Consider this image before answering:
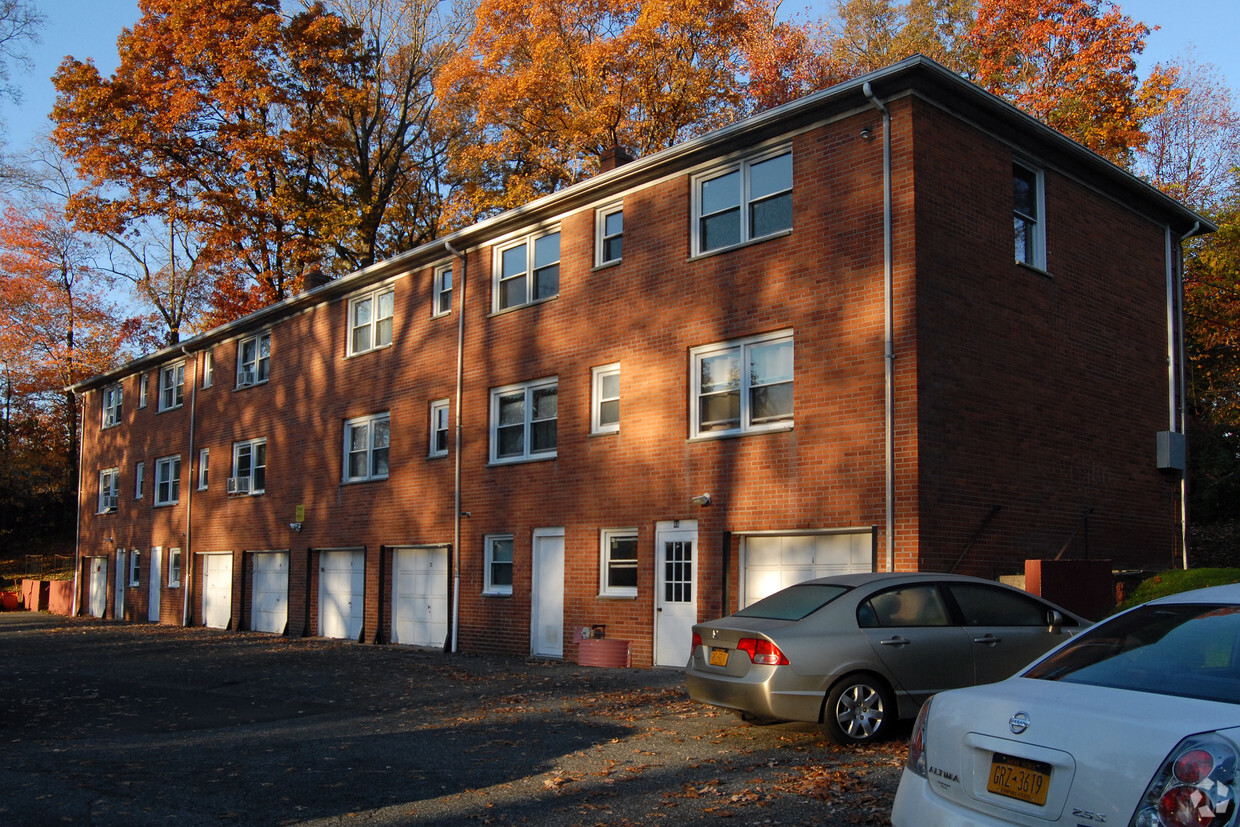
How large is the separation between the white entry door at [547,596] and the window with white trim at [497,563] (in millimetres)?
1003

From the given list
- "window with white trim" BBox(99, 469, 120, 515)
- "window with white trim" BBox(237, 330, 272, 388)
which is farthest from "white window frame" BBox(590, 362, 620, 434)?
"window with white trim" BBox(99, 469, 120, 515)

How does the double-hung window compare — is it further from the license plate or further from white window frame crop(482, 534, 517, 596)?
the license plate

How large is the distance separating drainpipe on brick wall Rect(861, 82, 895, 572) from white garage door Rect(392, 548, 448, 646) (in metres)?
10.2

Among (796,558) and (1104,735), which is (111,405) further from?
(1104,735)

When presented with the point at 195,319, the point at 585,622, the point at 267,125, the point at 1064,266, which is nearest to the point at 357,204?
the point at 267,125

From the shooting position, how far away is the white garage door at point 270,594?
26.0 meters

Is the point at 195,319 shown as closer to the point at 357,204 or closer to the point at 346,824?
the point at 357,204

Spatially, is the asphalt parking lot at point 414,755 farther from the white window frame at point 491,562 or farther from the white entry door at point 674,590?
the white window frame at point 491,562

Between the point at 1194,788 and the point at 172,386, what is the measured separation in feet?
109

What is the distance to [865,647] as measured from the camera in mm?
8961

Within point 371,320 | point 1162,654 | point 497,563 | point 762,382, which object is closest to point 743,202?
point 762,382

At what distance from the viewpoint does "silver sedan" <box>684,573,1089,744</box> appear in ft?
28.8

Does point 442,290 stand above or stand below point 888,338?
above

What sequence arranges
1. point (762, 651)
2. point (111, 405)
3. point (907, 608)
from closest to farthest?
point (762, 651)
point (907, 608)
point (111, 405)
